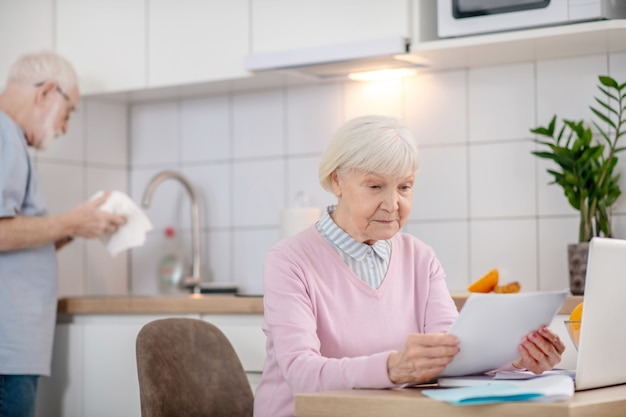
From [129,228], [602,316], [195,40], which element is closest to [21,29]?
[195,40]

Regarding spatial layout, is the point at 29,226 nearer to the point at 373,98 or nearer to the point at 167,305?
the point at 167,305

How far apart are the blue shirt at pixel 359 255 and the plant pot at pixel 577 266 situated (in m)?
0.84

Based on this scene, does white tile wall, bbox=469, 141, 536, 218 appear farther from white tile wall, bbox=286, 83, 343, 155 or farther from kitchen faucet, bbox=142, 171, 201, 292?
kitchen faucet, bbox=142, 171, 201, 292

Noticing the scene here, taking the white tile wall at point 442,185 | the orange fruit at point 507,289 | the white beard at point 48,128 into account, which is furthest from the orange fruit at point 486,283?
the white beard at point 48,128

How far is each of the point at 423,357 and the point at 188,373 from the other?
31.0 inches

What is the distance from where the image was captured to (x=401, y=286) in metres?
1.94

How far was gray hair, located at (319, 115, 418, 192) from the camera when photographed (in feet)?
6.09

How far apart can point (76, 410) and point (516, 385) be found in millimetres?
1885

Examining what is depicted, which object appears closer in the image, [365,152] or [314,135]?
[365,152]

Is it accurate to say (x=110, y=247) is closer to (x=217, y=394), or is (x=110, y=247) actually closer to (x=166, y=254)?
(x=166, y=254)

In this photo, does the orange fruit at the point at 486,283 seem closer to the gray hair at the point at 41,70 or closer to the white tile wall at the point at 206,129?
the white tile wall at the point at 206,129

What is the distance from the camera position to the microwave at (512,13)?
2.54 meters

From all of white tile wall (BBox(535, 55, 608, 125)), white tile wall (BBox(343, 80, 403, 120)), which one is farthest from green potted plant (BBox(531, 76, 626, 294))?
white tile wall (BBox(343, 80, 403, 120))

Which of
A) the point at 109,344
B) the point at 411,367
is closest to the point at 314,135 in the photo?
the point at 109,344
